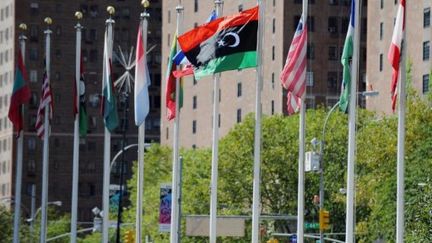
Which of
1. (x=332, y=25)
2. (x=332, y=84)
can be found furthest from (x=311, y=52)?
(x=332, y=84)

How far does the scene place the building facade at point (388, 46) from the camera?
140m

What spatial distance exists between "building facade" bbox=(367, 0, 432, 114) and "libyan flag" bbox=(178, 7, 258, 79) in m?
71.8

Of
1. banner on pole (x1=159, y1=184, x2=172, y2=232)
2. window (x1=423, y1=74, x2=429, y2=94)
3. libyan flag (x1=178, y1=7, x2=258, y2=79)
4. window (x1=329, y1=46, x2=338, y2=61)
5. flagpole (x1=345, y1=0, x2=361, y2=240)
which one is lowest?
banner on pole (x1=159, y1=184, x2=172, y2=232)

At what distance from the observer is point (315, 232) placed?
138250 millimetres

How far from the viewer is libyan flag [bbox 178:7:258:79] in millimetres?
63406

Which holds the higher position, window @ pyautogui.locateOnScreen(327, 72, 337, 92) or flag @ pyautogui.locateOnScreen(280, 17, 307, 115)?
window @ pyautogui.locateOnScreen(327, 72, 337, 92)

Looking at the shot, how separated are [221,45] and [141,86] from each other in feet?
26.1

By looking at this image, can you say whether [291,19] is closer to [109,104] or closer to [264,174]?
[264,174]

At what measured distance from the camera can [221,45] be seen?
63.5 meters

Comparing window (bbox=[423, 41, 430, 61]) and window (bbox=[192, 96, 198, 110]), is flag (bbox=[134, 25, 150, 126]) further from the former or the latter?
window (bbox=[192, 96, 198, 110])

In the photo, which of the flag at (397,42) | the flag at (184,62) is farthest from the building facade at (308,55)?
the flag at (397,42)

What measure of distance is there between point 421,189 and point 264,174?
34764 millimetres

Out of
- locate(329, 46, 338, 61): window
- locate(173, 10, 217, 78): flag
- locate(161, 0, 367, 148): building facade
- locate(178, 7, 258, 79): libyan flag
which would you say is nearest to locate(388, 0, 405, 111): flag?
locate(178, 7, 258, 79): libyan flag

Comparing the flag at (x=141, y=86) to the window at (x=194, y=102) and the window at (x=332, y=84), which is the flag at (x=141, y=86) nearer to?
the window at (x=332, y=84)
